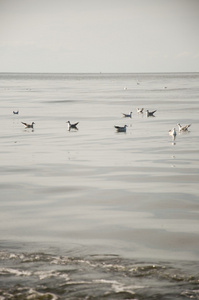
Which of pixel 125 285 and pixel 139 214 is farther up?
pixel 139 214

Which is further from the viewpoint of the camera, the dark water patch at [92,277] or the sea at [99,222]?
the sea at [99,222]

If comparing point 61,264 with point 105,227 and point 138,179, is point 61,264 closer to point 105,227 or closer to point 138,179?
point 105,227

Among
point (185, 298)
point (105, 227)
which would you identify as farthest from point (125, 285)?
point (105, 227)

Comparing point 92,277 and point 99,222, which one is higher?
point 99,222

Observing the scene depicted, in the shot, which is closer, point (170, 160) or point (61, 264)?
point (61, 264)

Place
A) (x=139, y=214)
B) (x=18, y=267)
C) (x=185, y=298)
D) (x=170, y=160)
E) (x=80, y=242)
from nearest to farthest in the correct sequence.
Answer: (x=185, y=298), (x=18, y=267), (x=80, y=242), (x=139, y=214), (x=170, y=160)

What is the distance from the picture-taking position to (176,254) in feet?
34.6

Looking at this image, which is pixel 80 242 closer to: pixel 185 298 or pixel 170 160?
pixel 185 298

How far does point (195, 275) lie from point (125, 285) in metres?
1.33

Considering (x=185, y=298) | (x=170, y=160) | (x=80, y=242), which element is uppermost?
(x=170, y=160)

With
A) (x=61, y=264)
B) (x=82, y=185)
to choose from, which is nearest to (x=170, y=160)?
(x=82, y=185)

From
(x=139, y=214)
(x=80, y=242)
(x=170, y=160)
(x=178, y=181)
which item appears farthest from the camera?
(x=170, y=160)

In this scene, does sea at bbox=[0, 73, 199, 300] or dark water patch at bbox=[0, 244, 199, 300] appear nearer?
dark water patch at bbox=[0, 244, 199, 300]

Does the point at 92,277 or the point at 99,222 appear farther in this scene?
the point at 99,222
